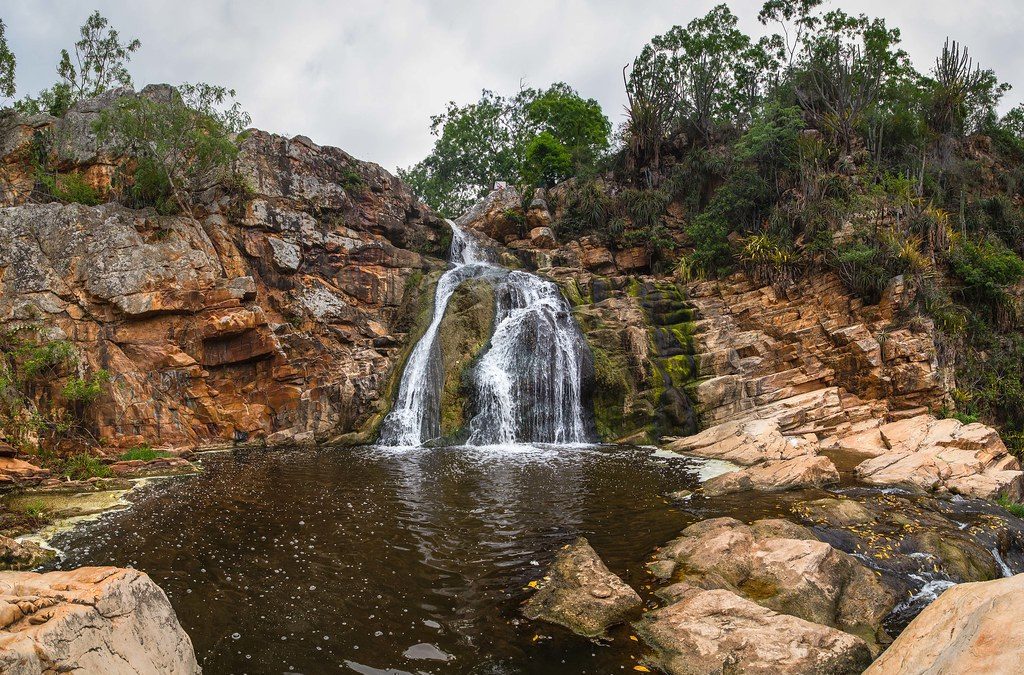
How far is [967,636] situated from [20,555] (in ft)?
32.5

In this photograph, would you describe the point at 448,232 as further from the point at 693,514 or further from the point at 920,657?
the point at 920,657

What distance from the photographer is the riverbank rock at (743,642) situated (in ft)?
15.9

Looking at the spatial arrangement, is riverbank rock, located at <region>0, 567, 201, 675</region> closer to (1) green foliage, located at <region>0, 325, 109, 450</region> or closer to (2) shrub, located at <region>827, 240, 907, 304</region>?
(1) green foliage, located at <region>0, 325, 109, 450</region>

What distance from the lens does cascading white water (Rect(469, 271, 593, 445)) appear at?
60.8 feet

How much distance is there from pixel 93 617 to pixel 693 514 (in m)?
8.48

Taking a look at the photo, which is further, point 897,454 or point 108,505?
point 897,454

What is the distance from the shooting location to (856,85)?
27172 mm

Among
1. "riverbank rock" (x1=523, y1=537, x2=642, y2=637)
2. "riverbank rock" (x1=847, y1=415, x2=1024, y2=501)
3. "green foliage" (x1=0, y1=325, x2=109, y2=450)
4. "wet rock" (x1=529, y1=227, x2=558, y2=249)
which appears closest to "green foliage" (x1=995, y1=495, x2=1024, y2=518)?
"riverbank rock" (x1=847, y1=415, x2=1024, y2=501)

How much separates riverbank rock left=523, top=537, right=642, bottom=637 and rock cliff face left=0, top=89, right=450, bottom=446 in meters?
14.1

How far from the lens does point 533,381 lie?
19.3 meters

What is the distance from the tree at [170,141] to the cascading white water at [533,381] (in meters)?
12.6

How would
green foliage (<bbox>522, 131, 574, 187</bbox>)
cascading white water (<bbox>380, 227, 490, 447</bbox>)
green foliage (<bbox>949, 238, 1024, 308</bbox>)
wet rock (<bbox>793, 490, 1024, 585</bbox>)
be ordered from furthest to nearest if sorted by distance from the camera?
green foliage (<bbox>522, 131, 574, 187</bbox>), green foliage (<bbox>949, 238, 1024, 308</bbox>), cascading white water (<bbox>380, 227, 490, 447</bbox>), wet rock (<bbox>793, 490, 1024, 585</bbox>)

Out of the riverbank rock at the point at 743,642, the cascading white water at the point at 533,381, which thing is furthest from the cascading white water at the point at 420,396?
the riverbank rock at the point at 743,642

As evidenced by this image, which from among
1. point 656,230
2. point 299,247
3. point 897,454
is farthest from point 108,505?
point 656,230
